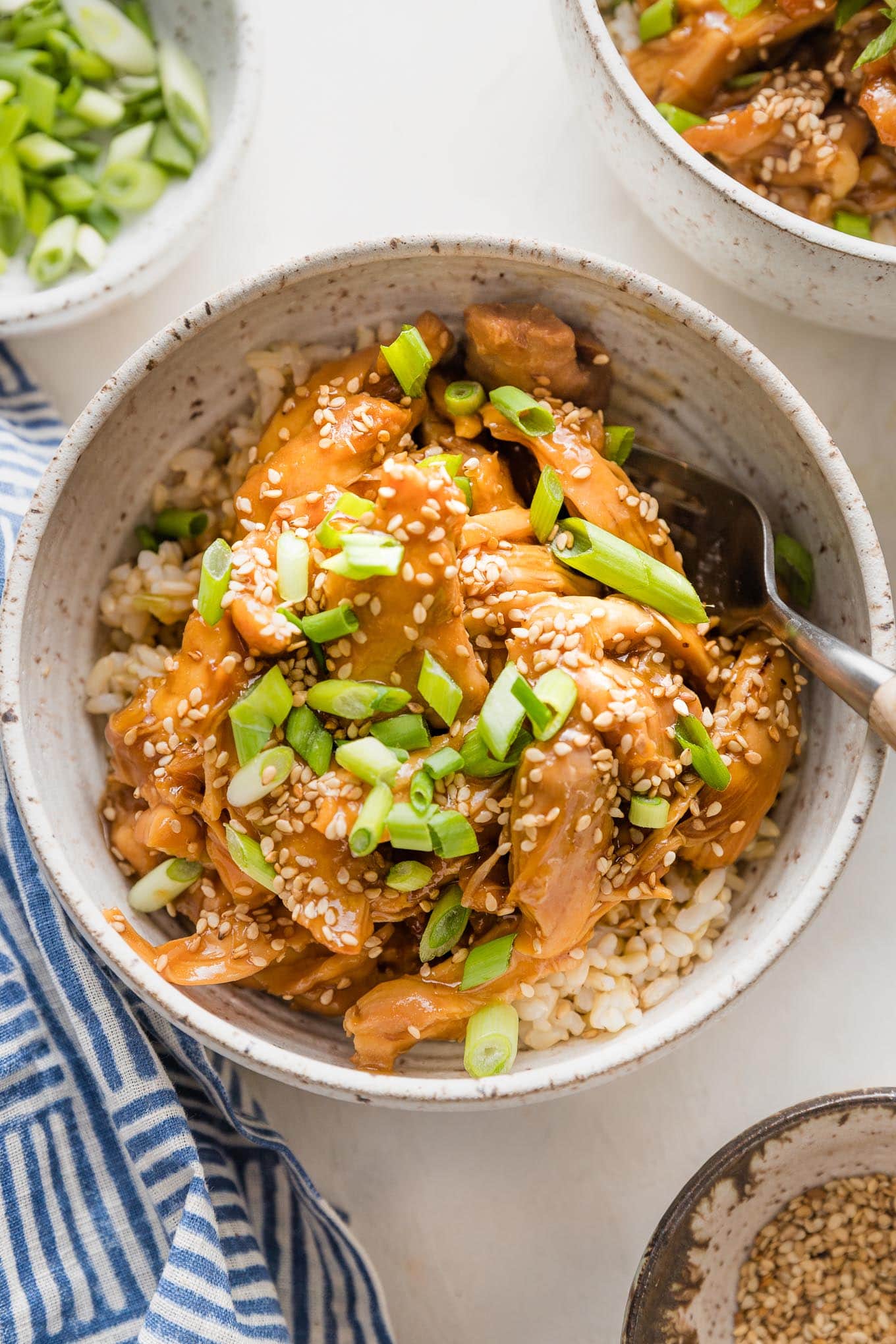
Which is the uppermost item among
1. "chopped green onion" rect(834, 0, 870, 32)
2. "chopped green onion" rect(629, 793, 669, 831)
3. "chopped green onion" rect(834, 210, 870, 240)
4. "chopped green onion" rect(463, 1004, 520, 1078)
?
"chopped green onion" rect(834, 0, 870, 32)

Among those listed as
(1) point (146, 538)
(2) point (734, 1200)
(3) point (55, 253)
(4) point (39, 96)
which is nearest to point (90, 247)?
(3) point (55, 253)

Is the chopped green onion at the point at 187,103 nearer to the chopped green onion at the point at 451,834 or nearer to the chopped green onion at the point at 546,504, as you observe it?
the chopped green onion at the point at 546,504

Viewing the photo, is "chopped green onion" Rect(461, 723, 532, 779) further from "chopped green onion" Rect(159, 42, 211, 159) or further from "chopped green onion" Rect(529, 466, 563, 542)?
"chopped green onion" Rect(159, 42, 211, 159)

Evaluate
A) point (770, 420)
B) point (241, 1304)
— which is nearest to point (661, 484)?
point (770, 420)

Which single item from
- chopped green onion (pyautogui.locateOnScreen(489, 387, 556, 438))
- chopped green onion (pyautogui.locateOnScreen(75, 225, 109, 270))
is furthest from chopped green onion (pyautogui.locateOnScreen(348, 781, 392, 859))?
chopped green onion (pyautogui.locateOnScreen(75, 225, 109, 270))

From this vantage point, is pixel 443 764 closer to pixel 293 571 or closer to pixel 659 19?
pixel 293 571

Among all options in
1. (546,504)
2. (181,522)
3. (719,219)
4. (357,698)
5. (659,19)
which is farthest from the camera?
(659,19)

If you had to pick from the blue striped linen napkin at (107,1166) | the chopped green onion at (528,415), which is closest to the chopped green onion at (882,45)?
the chopped green onion at (528,415)
